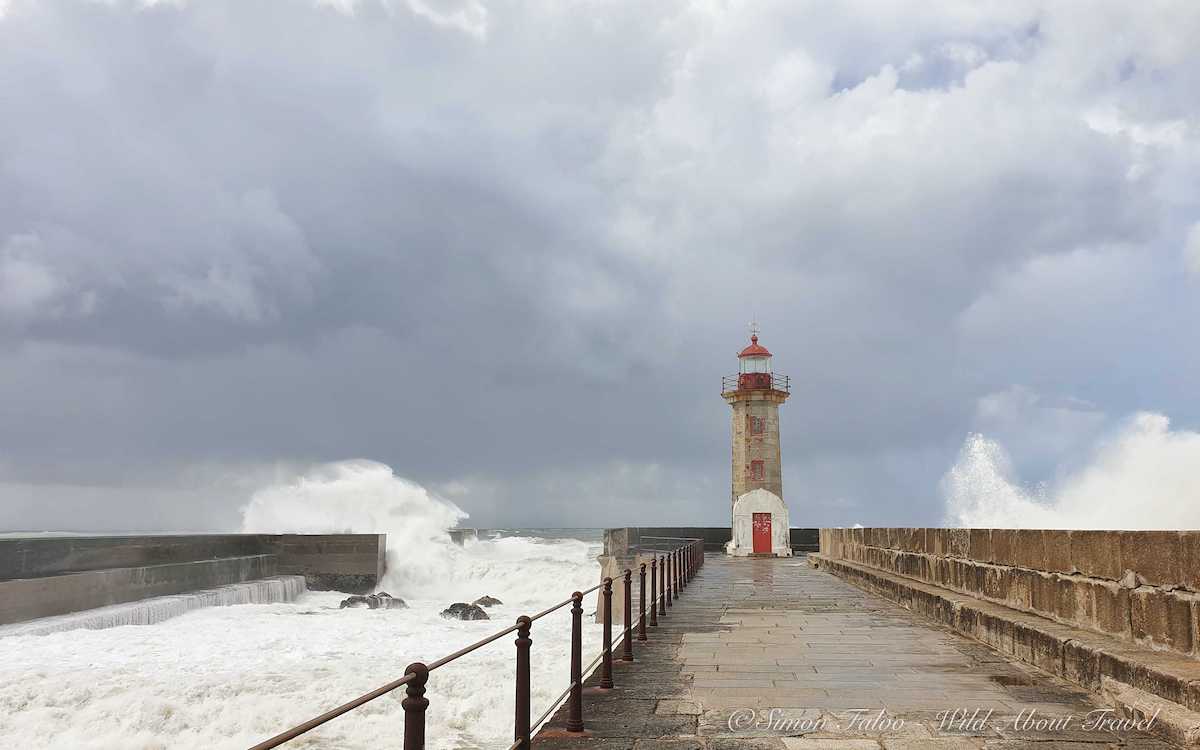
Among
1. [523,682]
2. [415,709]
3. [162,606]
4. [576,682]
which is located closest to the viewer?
[415,709]

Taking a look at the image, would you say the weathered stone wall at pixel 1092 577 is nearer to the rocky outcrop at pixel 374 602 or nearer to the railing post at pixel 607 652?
the railing post at pixel 607 652

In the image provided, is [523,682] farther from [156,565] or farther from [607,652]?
[156,565]

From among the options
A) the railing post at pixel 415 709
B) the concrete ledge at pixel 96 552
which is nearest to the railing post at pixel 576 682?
the railing post at pixel 415 709

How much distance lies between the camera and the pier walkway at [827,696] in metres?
4.72

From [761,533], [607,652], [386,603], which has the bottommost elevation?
[386,603]

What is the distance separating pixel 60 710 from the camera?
35.1 ft

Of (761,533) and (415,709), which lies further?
(761,533)

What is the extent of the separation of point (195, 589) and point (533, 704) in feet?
43.7

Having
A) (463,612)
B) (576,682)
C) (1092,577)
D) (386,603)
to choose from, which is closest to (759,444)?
(463,612)

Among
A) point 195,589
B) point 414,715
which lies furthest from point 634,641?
point 195,589

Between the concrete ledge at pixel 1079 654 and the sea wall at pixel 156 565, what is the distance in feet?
49.3

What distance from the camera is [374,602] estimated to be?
2381cm

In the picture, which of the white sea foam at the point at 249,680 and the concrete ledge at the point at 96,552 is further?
the concrete ledge at the point at 96,552

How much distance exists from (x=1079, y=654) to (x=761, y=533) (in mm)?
24452
